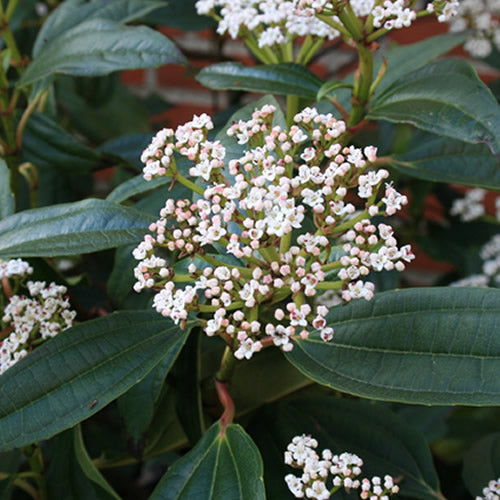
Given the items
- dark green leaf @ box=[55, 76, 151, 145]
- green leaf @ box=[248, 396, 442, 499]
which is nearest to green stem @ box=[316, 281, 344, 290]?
green leaf @ box=[248, 396, 442, 499]

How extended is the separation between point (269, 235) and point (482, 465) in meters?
0.41

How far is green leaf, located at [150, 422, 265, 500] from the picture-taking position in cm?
56

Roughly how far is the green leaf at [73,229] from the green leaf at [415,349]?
183mm

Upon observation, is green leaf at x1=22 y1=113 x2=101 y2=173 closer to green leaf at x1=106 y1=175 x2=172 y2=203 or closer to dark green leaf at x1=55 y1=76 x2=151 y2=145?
green leaf at x1=106 y1=175 x2=172 y2=203

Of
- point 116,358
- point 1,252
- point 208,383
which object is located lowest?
point 208,383

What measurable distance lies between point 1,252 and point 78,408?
14 cm

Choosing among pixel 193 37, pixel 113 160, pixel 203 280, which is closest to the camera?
pixel 203 280

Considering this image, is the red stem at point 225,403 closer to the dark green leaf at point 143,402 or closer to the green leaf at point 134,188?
the dark green leaf at point 143,402

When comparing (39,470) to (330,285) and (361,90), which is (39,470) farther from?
(361,90)

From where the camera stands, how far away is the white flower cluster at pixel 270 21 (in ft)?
2.43

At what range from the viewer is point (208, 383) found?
718 millimetres

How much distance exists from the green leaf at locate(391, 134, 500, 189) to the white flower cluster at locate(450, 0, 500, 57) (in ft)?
1.12

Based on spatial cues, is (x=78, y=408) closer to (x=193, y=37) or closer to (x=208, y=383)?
(x=208, y=383)

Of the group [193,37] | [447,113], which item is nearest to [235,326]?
[447,113]
